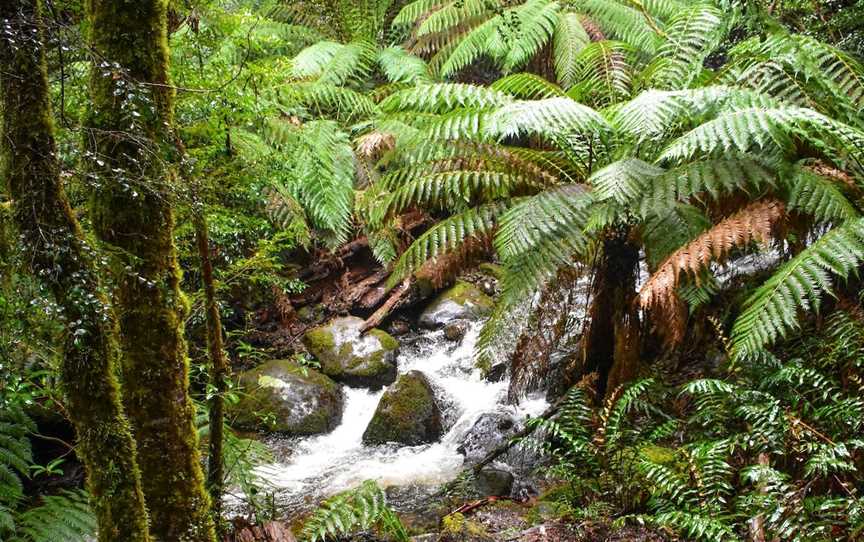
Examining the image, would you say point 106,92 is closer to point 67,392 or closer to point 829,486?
point 67,392

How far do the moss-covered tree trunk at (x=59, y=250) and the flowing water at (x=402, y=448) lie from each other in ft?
7.02

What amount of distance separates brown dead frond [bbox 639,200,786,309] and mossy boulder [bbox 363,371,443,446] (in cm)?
215

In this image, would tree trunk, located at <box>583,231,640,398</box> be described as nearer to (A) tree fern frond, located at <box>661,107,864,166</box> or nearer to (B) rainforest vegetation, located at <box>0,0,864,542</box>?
(B) rainforest vegetation, located at <box>0,0,864,542</box>

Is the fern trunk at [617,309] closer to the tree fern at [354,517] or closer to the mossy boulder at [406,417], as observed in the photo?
the tree fern at [354,517]

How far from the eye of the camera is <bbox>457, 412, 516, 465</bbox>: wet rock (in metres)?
3.85

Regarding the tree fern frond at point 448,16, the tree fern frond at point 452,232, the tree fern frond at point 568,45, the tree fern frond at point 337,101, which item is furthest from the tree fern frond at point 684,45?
the tree fern frond at point 448,16

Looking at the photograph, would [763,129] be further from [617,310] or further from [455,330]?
[455,330]

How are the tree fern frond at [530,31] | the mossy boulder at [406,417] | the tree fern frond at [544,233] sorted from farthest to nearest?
the tree fern frond at [530,31] → the mossy boulder at [406,417] → the tree fern frond at [544,233]

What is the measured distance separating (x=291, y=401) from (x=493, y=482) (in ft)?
6.20

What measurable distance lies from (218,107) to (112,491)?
1099 millimetres

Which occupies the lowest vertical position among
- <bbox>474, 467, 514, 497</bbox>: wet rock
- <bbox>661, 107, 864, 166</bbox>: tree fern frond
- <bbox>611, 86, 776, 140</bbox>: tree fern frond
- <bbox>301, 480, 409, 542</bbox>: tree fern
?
<bbox>474, 467, 514, 497</bbox>: wet rock

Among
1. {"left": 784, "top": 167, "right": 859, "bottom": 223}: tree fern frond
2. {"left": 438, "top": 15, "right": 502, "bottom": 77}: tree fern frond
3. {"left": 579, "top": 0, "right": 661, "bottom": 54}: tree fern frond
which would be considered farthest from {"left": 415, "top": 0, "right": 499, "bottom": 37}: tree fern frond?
{"left": 784, "top": 167, "right": 859, "bottom": 223}: tree fern frond

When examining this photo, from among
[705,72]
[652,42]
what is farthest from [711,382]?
[652,42]

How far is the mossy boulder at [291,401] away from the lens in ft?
14.5
